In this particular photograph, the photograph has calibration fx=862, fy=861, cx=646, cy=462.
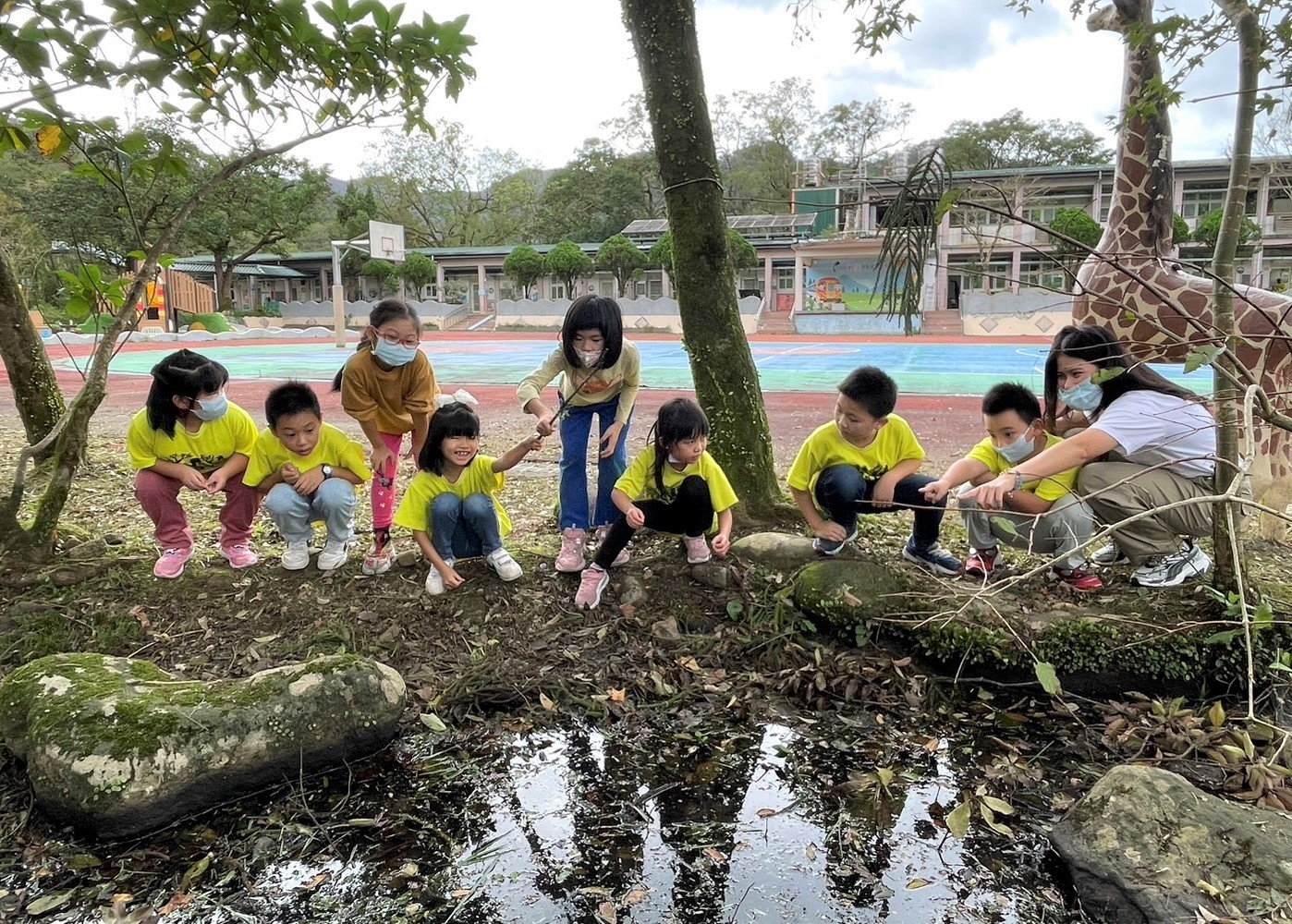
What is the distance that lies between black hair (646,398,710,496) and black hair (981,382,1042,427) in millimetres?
1179

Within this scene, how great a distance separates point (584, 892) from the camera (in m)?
2.08

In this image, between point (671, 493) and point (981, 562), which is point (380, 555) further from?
point (981, 562)

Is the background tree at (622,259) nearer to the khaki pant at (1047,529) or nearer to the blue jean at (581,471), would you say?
the blue jean at (581,471)

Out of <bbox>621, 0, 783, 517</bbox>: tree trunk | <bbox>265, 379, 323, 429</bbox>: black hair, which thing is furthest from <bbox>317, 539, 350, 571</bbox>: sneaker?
<bbox>621, 0, 783, 517</bbox>: tree trunk

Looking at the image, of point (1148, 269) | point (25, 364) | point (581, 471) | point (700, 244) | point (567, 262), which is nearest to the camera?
point (581, 471)

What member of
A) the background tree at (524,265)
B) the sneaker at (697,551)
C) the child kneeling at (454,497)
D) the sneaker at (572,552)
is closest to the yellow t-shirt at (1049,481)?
the sneaker at (697,551)

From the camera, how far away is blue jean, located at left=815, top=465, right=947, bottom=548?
3.50 meters

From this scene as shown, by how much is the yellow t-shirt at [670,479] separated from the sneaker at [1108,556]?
160 cm

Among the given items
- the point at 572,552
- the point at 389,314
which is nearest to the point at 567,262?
the point at 389,314

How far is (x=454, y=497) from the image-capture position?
3.45 meters

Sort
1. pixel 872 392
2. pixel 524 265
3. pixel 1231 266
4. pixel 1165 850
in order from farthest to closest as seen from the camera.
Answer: pixel 524 265 < pixel 872 392 < pixel 1231 266 < pixel 1165 850

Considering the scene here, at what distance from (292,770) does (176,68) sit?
2.53m

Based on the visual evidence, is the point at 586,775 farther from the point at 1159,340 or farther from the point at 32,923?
the point at 1159,340

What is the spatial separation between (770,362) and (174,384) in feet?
51.7
